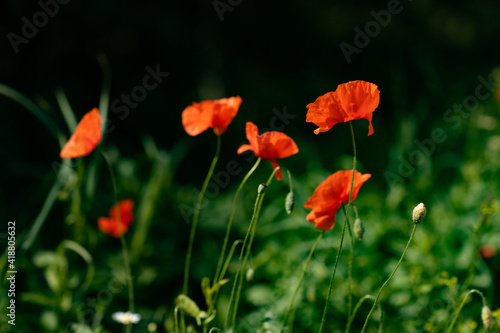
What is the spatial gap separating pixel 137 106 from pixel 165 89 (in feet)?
1.19

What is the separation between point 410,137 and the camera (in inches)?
123

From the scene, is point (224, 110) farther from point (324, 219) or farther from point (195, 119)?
point (324, 219)

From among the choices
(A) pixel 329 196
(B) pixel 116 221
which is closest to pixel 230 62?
(B) pixel 116 221

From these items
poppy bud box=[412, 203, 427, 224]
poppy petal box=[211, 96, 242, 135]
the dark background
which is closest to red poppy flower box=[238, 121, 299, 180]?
poppy petal box=[211, 96, 242, 135]

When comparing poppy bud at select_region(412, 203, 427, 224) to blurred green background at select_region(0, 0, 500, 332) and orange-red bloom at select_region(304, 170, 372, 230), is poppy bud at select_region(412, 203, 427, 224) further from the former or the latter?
blurred green background at select_region(0, 0, 500, 332)

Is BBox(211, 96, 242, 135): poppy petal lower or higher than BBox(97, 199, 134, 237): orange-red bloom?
higher

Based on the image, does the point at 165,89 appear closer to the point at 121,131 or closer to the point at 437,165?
the point at 121,131

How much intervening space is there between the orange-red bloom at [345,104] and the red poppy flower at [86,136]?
0.59 metres

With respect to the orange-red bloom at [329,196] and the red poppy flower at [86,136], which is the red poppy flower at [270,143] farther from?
the red poppy flower at [86,136]

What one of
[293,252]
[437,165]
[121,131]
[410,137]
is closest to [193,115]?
[293,252]

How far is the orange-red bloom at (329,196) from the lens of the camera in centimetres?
132

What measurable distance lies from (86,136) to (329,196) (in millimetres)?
689

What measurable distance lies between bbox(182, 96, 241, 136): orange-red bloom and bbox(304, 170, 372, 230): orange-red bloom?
1.11 ft

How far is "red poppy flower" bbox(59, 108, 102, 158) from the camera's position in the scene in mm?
1446
